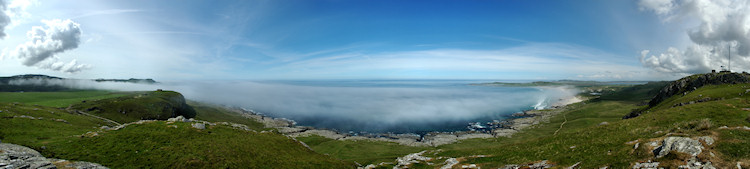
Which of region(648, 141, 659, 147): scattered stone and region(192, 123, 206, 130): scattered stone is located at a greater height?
region(648, 141, 659, 147): scattered stone

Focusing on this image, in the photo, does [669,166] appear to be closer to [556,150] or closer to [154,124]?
[556,150]

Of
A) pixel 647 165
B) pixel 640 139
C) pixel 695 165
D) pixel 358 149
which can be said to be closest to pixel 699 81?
pixel 640 139

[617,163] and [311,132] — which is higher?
[617,163]

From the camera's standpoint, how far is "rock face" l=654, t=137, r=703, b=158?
19.5 metres

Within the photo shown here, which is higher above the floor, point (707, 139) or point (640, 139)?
point (707, 139)

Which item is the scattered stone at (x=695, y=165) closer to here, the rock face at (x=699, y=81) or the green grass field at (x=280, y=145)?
the green grass field at (x=280, y=145)

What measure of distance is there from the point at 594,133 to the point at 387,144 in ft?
263

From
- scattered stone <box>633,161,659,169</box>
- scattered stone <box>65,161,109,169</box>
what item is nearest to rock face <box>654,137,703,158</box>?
scattered stone <box>633,161,659,169</box>

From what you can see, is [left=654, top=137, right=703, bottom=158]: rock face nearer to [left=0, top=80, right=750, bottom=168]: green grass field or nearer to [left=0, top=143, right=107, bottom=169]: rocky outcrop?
[left=0, top=80, right=750, bottom=168]: green grass field

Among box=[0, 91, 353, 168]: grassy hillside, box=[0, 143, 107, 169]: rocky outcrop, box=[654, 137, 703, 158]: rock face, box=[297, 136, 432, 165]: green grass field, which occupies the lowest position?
box=[297, 136, 432, 165]: green grass field

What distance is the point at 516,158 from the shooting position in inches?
1491

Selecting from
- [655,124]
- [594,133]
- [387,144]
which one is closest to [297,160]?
[594,133]

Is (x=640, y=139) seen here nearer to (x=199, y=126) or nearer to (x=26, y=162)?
(x=26, y=162)

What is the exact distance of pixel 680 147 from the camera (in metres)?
20.2
